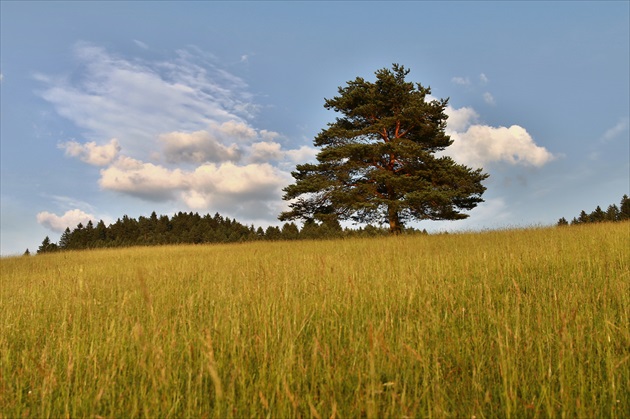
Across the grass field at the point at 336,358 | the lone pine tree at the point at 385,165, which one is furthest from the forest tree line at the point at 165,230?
the grass field at the point at 336,358

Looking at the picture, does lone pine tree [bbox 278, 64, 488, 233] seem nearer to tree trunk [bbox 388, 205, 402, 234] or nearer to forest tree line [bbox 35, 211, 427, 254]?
tree trunk [bbox 388, 205, 402, 234]

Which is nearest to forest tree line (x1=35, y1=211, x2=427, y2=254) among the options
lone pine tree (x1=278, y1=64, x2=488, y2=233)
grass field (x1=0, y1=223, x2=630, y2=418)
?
lone pine tree (x1=278, y1=64, x2=488, y2=233)

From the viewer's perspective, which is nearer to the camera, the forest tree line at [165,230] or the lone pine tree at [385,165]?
the lone pine tree at [385,165]

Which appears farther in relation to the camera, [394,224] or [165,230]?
[165,230]

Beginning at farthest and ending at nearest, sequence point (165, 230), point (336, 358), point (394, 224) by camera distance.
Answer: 1. point (165, 230)
2. point (394, 224)
3. point (336, 358)

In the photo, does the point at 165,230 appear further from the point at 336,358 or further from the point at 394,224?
the point at 336,358

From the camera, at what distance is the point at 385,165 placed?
20484 mm

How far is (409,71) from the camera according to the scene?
2064 cm

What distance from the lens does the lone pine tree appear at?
18.7 metres

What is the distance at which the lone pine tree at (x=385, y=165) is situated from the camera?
18672 millimetres

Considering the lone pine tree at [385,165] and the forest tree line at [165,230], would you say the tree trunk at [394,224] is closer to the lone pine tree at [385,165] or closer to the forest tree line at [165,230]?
the lone pine tree at [385,165]

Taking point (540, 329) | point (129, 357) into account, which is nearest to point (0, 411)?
point (129, 357)

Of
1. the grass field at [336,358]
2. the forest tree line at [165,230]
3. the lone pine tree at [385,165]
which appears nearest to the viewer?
the grass field at [336,358]

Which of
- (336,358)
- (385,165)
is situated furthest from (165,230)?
(336,358)
